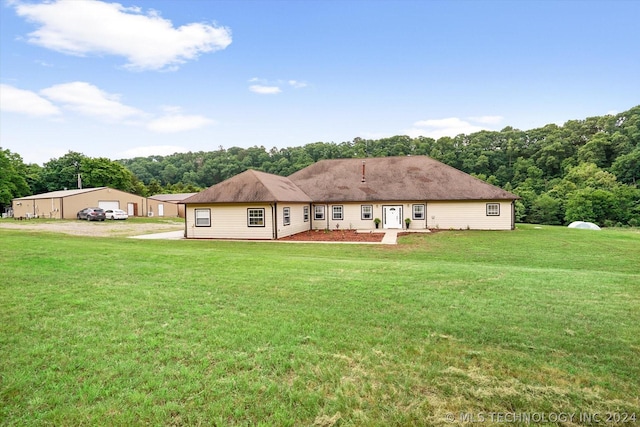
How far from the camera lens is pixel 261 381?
3473 mm

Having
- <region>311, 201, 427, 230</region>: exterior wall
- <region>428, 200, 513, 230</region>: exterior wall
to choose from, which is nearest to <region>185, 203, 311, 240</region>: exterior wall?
<region>311, 201, 427, 230</region>: exterior wall

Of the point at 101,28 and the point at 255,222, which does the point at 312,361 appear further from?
the point at 101,28

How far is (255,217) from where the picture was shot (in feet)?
67.5

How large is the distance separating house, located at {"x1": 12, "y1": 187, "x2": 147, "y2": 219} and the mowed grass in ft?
113

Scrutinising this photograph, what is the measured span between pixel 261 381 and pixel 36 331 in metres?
3.50

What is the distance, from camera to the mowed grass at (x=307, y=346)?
10.2 ft

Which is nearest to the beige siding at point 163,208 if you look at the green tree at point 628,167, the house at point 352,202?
the house at point 352,202

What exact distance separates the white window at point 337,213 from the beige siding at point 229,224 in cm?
664

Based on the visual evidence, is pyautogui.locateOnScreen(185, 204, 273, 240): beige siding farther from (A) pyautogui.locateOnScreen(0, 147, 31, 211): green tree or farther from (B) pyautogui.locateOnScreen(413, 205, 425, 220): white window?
(A) pyautogui.locateOnScreen(0, 147, 31, 211): green tree

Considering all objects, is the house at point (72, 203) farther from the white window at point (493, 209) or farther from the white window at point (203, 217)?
the white window at point (493, 209)

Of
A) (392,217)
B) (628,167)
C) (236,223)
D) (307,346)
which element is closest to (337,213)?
(392,217)

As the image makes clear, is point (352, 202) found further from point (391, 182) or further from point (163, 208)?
point (163, 208)

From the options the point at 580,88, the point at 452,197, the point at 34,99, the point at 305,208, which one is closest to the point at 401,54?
the point at 452,197

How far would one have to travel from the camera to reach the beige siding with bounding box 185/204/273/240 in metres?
20.3
